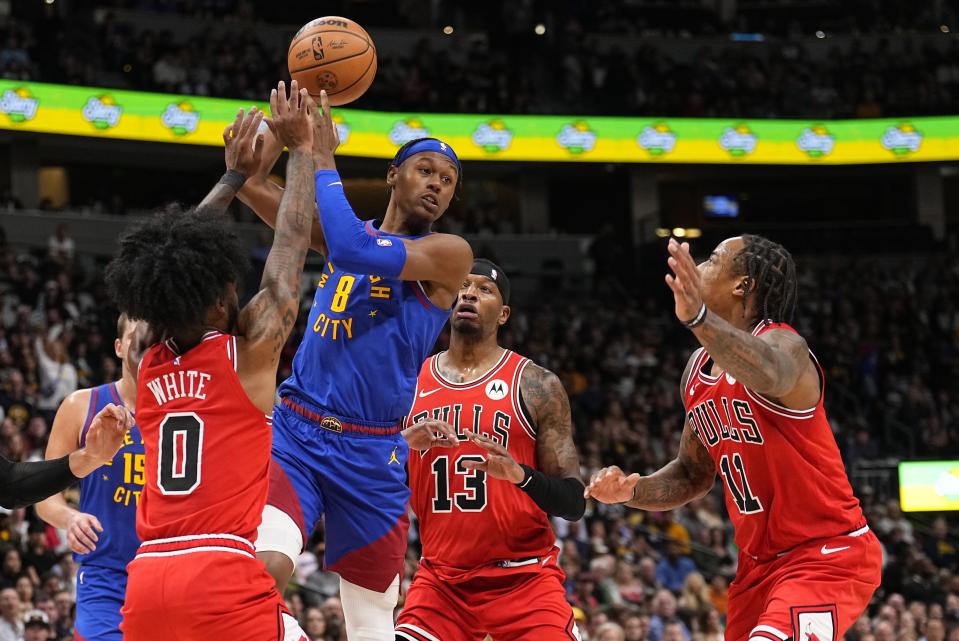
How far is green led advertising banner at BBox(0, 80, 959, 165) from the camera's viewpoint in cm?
1870

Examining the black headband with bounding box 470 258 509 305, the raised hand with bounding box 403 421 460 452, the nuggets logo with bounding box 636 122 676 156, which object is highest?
the nuggets logo with bounding box 636 122 676 156

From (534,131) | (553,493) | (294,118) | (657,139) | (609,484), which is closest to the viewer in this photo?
(294,118)

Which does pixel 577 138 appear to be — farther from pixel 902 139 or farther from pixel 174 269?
pixel 174 269

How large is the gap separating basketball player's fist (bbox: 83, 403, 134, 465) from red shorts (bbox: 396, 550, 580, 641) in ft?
5.65

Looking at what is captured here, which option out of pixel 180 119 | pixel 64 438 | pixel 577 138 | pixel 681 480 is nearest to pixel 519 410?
pixel 681 480

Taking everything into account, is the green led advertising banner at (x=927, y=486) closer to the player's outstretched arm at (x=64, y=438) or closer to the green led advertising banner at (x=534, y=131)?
the green led advertising banner at (x=534, y=131)

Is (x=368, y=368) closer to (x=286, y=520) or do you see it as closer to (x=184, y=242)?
(x=286, y=520)

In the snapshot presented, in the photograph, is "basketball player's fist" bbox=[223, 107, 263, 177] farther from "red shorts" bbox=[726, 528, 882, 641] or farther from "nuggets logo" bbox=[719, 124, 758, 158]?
"nuggets logo" bbox=[719, 124, 758, 158]

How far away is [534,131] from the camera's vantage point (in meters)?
21.6

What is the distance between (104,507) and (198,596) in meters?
1.72

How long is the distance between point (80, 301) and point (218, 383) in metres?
13.0

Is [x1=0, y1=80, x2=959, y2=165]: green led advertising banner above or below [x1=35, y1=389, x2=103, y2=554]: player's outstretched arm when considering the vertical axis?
above

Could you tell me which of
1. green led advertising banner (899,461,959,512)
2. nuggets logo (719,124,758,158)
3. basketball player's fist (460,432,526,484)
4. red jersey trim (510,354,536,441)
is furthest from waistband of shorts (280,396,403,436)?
nuggets logo (719,124,758,158)

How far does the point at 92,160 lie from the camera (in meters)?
22.3
